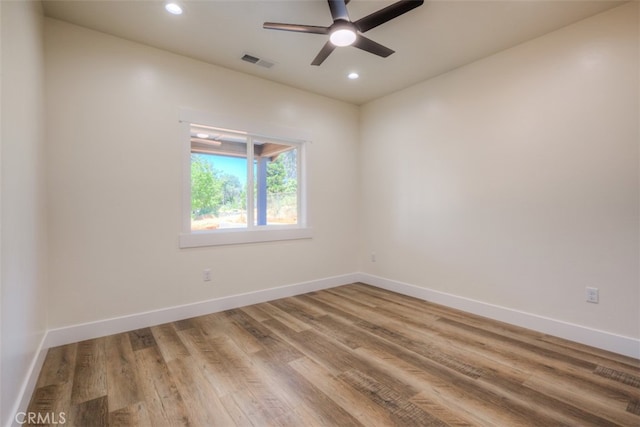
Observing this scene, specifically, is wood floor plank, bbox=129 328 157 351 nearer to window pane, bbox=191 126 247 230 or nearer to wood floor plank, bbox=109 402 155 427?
wood floor plank, bbox=109 402 155 427

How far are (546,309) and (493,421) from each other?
5.46 ft

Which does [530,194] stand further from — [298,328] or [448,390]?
[298,328]

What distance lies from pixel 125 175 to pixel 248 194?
1.31m

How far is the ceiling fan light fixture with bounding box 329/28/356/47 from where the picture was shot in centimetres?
214

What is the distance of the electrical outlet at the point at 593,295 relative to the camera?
2512mm

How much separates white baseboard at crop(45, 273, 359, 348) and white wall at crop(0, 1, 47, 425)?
26 cm

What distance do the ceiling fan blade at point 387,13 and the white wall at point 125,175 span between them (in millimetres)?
1836

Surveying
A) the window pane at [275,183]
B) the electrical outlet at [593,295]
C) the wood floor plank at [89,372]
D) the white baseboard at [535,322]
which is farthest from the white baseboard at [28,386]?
the electrical outlet at [593,295]

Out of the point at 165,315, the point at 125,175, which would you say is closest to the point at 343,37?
the point at 125,175

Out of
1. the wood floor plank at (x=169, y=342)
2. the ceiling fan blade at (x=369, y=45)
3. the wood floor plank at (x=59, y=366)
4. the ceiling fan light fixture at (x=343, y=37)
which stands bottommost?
the wood floor plank at (x=169, y=342)

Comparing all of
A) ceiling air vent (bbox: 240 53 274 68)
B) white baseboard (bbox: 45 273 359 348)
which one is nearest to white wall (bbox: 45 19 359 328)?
white baseboard (bbox: 45 273 359 348)

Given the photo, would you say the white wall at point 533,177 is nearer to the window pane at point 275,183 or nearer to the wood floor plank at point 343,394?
the window pane at point 275,183

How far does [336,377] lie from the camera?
2059 millimetres

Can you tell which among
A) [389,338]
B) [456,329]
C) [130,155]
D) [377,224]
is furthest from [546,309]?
[130,155]
